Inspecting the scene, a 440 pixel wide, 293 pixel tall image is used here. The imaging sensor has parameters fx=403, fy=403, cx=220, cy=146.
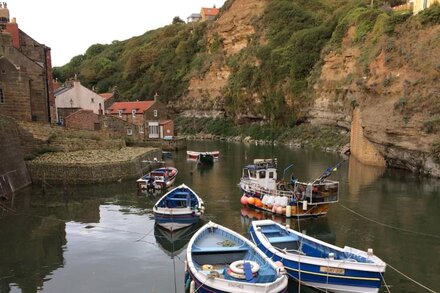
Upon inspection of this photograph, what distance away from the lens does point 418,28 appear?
1780 inches

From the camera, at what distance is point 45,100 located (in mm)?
44344

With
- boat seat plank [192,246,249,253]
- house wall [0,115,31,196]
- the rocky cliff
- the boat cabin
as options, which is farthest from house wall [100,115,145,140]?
boat seat plank [192,246,249,253]

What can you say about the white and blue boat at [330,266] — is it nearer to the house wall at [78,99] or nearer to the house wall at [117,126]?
the house wall at [117,126]

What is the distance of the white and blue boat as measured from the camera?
1337 cm

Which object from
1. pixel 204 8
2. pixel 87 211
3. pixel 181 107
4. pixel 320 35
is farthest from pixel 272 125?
pixel 204 8

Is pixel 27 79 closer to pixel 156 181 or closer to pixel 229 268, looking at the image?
pixel 156 181

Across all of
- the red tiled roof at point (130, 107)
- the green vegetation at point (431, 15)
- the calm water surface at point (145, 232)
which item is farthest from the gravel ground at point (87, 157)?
the green vegetation at point (431, 15)

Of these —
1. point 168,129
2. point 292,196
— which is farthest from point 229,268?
point 168,129

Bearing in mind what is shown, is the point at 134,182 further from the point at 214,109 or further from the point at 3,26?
the point at 214,109

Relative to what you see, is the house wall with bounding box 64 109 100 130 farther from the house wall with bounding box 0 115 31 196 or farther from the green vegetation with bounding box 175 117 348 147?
the green vegetation with bounding box 175 117 348 147

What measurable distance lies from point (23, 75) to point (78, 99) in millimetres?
24463

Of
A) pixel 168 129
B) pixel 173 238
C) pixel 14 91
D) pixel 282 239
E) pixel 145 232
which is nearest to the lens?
pixel 282 239

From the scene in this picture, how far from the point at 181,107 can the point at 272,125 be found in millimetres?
31066

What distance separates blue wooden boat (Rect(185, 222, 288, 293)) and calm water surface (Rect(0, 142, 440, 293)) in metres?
1.54
